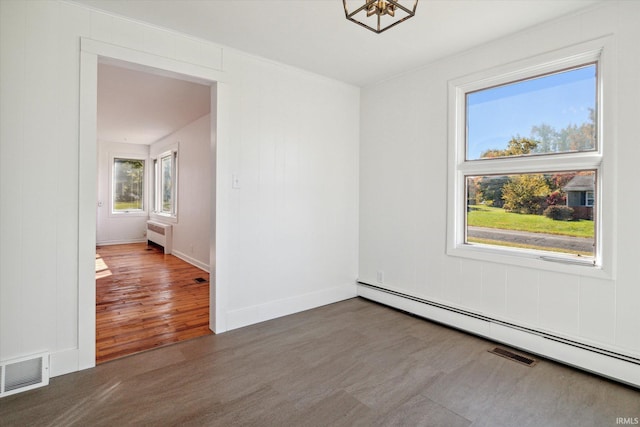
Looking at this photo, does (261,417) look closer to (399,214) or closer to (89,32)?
(399,214)

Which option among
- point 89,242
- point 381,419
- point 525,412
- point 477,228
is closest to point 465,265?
point 477,228

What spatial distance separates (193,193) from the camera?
596cm

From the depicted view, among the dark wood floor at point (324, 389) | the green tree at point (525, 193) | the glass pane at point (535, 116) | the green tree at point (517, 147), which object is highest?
the glass pane at point (535, 116)

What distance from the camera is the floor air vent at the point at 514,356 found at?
2.51 meters

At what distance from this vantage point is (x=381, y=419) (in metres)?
1.87

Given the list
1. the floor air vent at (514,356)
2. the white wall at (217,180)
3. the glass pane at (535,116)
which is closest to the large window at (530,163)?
the glass pane at (535,116)

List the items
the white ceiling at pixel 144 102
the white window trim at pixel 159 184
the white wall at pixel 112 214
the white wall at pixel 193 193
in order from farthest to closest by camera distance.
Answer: the white wall at pixel 112 214
the white window trim at pixel 159 184
the white wall at pixel 193 193
the white ceiling at pixel 144 102

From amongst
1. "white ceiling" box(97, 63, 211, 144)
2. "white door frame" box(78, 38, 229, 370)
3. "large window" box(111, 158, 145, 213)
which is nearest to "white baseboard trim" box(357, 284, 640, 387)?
"white door frame" box(78, 38, 229, 370)

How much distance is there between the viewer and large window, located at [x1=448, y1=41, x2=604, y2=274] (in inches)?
96.3

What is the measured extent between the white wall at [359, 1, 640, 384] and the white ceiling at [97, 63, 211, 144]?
2401 mm

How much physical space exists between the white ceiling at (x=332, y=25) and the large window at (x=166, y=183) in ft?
15.0

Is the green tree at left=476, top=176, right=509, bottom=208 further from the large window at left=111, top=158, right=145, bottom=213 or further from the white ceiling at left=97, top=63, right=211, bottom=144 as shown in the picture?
the large window at left=111, top=158, right=145, bottom=213

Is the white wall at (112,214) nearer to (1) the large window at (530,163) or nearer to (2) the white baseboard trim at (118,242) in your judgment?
(2) the white baseboard trim at (118,242)

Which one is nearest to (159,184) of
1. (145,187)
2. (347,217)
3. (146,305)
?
(145,187)
